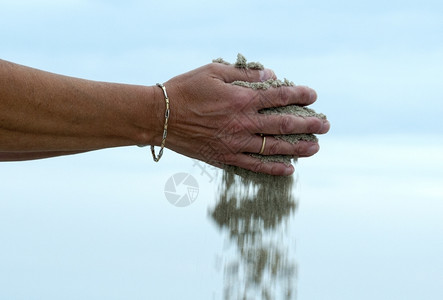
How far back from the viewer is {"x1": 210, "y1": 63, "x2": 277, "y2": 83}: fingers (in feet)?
9.07

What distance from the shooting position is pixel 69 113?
262cm

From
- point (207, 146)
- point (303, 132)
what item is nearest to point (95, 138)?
point (207, 146)

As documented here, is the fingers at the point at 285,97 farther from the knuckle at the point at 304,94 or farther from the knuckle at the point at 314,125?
the knuckle at the point at 314,125

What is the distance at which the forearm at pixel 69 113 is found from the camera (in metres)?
2.51

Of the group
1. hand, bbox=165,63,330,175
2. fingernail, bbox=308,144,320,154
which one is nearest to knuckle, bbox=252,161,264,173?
hand, bbox=165,63,330,175

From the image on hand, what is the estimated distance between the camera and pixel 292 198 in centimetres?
296

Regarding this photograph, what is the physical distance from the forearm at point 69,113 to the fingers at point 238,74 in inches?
11.1

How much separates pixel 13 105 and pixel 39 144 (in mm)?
233

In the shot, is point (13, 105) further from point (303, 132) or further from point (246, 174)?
point (303, 132)

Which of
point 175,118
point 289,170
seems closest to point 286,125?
point 289,170

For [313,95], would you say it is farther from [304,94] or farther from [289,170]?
[289,170]

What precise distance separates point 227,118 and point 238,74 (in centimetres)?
20

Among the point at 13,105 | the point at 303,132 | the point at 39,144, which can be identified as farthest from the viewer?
the point at 303,132

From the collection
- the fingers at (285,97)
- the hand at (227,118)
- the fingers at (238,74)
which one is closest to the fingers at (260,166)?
the hand at (227,118)
